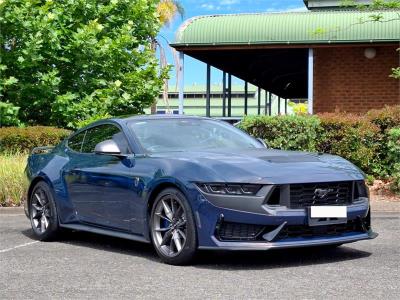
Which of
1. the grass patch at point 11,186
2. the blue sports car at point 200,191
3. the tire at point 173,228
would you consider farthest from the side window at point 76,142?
the grass patch at point 11,186

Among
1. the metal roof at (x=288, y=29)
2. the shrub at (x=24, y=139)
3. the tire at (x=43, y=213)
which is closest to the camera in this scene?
the tire at (x=43, y=213)

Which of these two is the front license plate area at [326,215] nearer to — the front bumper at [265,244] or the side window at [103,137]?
the front bumper at [265,244]

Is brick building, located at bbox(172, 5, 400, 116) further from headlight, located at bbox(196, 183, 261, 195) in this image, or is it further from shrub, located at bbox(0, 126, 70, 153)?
headlight, located at bbox(196, 183, 261, 195)

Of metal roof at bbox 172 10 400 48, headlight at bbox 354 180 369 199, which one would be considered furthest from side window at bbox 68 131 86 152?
metal roof at bbox 172 10 400 48

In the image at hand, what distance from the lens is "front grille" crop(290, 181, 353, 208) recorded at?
20.1ft

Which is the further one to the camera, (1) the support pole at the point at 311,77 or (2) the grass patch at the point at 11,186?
(1) the support pole at the point at 311,77

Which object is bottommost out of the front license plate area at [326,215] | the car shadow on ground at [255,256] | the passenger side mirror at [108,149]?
the car shadow on ground at [255,256]

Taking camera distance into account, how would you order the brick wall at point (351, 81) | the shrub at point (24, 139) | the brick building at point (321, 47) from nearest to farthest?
1. the shrub at point (24, 139)
2. the brick building at point (321, 47)
3. the brick wall at point (351, 81)

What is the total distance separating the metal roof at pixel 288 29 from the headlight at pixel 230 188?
1116cm

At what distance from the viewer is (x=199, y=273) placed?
19.7ft

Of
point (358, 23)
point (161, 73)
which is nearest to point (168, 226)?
point (358, 23)

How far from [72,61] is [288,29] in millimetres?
5641

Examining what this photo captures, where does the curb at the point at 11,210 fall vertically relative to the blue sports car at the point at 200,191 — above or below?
below

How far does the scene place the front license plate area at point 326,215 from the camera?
612 centimetres
